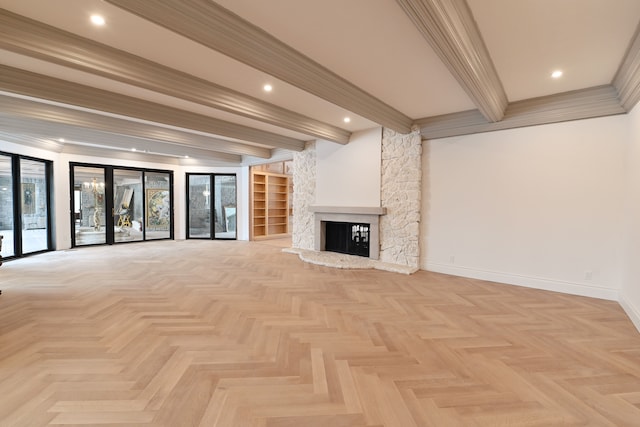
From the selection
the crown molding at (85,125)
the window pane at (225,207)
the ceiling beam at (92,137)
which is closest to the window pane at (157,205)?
the window pane at (225,207)

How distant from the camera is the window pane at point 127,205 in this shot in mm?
8141

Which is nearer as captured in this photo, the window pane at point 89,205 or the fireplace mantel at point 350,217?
the fireplace mantel at point 350,217

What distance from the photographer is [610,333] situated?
9.00 ft

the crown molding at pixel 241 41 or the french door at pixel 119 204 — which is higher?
the crown molding at pixel 241 41

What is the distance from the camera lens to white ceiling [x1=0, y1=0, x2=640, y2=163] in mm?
2248

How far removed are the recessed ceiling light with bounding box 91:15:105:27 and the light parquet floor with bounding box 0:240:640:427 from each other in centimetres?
274

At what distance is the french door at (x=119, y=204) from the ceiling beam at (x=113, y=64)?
6061 mm

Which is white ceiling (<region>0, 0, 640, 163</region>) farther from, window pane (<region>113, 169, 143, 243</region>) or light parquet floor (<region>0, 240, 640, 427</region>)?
window pane (<region>113, 169, 143, 243</region>)

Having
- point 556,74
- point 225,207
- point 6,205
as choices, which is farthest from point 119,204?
point 556,74

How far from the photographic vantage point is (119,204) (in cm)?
821

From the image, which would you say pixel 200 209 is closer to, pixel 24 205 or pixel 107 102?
pixel 24 205

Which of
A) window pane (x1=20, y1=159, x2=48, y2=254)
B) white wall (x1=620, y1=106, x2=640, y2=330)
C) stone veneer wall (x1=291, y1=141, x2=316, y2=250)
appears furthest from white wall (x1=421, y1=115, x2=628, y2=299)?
window pane (x1=20, y1=159, x2=48, y2=254)

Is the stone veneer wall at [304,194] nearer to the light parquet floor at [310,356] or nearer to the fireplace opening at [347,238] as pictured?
the fireplace opening at [347,238]

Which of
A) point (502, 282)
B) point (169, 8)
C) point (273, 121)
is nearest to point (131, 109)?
point (273, 121)
